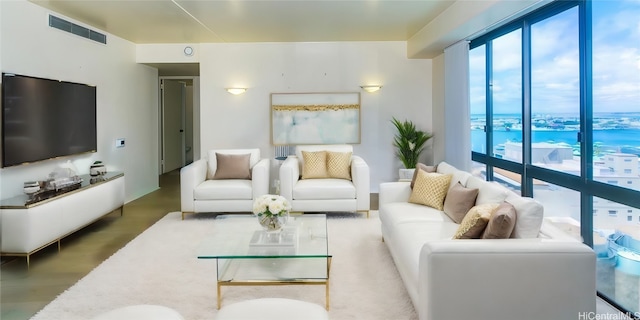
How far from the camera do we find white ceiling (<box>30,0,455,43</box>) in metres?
4.49

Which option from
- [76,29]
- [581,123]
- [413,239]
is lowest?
[413,239]

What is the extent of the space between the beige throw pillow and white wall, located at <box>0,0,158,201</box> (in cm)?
167

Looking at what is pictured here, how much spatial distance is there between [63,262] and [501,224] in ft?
11.9

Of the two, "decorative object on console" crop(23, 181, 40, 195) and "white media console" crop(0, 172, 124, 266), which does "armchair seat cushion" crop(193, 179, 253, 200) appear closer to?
"white media console" crop(0, 172, 124, 266)

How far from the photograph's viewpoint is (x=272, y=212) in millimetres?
3148

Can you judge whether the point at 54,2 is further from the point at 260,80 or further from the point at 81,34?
the point at 260,80

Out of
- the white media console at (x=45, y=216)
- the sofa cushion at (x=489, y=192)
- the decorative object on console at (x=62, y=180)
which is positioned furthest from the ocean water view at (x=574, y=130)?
the decorative object on console at (x=62, y=180)

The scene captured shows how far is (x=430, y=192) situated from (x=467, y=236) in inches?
53.9

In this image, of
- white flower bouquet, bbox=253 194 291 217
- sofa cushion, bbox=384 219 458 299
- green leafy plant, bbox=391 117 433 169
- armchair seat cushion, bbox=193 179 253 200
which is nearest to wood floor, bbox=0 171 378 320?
armchair seat cushion, bbox=193 179 253 200

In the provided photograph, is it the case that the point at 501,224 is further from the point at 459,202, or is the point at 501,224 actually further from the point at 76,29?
the point at 76,29

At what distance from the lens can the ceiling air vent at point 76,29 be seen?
4641 millimetres

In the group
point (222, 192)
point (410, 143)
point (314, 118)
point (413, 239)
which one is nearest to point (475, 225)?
point (413, 239)

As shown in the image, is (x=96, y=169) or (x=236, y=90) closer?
(x=96, y=169)

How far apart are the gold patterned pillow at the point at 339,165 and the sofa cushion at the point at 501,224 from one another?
10.6ft
